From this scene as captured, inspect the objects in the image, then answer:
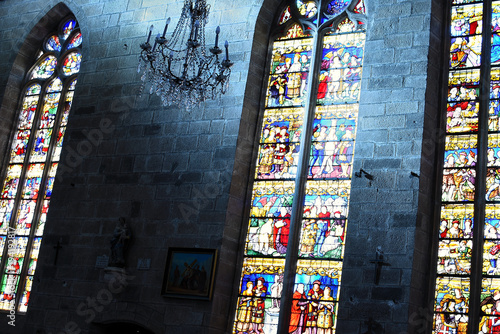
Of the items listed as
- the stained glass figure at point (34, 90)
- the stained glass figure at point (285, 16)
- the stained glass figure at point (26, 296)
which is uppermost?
the stained glass figure at point (285, 16)

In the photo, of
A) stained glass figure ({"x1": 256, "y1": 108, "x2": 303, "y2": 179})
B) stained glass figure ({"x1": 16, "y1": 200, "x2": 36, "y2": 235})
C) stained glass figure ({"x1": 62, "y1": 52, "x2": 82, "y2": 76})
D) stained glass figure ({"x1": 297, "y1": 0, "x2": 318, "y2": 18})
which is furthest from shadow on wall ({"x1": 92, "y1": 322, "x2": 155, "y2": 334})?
stained glass figure ({"x1": 297, "y1": 0, "x2": 318, "y2": 18})

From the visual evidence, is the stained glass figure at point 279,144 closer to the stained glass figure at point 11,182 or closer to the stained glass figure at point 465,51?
the stained glass figure at point 465,51

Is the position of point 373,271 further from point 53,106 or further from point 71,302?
point 53,106

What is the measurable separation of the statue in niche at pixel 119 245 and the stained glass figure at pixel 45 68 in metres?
3.88

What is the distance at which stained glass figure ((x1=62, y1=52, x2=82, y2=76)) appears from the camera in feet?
41.5

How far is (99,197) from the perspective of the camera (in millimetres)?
10836

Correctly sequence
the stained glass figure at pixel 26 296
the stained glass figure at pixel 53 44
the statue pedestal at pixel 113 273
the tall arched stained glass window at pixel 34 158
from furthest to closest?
the stained glass figure at pixel 53 44 < the tall arched stained glass window at pixel 34 158 < the stained glass figure at pixel 26 296 < the statue pedestal at pixel 113 273

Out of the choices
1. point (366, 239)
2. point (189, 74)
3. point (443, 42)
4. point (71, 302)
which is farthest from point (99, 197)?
point (443, 42)

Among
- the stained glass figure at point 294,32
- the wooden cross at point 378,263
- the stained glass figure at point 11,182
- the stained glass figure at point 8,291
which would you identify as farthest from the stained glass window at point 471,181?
the stained glass figure at point 11,182

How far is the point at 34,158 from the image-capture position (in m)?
12.3

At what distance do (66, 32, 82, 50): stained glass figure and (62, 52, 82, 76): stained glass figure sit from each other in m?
0.13

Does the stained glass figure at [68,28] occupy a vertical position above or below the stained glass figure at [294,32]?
above

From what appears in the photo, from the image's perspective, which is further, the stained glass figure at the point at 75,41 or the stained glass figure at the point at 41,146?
the stained glass figure at the point at 75,41

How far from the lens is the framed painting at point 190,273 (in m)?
9.63
